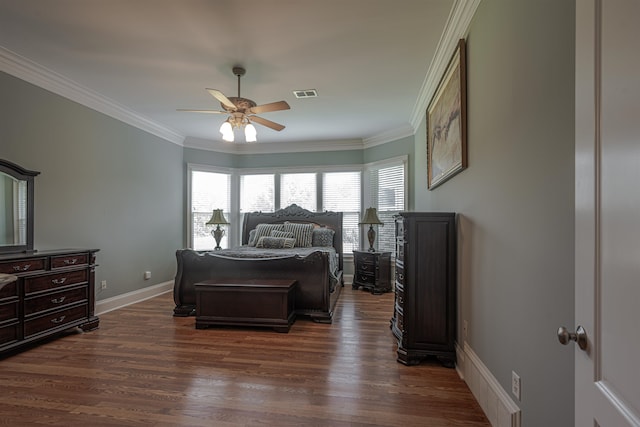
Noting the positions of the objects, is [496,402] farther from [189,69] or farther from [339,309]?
[189,69]

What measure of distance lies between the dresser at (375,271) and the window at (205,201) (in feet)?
9.16

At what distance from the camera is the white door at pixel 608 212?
63 cm

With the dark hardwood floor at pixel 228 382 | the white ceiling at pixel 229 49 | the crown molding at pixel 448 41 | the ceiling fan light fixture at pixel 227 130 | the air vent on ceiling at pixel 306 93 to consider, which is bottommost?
the dark hardwood floor at pixel 228 382

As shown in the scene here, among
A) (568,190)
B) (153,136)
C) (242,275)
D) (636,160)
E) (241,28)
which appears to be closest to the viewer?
(636,160)

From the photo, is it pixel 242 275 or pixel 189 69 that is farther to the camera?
pixel 242 275

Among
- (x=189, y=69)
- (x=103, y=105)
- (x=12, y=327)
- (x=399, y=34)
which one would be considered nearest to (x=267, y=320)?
(x=12, y=327)

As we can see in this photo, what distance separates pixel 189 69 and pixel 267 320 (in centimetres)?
279

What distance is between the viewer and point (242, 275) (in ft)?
12.8

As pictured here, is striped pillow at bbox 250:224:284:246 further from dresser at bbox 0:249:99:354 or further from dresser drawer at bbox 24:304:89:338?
dresser drawer at bbox 24:304:89:338

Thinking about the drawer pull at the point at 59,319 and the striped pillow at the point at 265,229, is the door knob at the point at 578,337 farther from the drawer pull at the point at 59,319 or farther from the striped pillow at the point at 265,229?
the striped pillow at the point at 265,229

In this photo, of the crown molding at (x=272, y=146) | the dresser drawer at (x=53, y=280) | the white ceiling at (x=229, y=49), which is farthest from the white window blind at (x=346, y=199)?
the dresser drawer at (x=53, y=280)

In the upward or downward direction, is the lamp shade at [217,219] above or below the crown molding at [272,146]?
below

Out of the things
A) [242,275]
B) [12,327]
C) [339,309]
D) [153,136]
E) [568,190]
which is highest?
[153,136]

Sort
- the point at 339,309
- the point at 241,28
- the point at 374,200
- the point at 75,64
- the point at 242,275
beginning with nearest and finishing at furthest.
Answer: the point at 241,28 → the point at 75,64 → the point at 242,275 → the point at 339,309 → the point at 374,200
